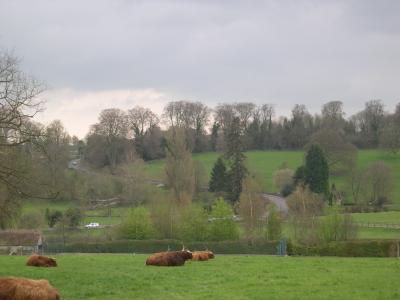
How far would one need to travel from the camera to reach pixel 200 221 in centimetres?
6606

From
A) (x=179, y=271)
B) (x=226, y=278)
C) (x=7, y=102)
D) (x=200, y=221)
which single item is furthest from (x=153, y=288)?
(x=200, y=221)

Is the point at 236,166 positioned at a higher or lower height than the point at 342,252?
higher

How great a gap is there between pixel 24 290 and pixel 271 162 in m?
120

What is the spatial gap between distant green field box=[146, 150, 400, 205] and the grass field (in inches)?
3270

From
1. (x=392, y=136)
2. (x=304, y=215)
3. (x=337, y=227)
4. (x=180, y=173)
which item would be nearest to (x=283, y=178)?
(x=180, y=173)

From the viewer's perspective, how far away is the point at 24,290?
563 inches

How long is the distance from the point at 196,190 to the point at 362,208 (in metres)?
27.9

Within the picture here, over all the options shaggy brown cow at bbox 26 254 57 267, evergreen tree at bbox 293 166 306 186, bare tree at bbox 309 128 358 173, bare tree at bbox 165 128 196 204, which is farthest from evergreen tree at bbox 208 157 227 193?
shaggy brown cow at bbox 26 254 57 267

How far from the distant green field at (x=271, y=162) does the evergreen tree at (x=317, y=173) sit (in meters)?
11.1

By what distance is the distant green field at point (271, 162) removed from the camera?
368 ft

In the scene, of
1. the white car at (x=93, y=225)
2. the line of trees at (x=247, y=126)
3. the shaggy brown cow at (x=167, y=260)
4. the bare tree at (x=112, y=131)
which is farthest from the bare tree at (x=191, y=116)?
the shaggy brown cow at (x=167, y=260)

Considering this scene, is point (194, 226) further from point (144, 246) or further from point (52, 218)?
point (52, 218)

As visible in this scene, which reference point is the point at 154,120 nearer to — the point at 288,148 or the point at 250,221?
the point at 288,148

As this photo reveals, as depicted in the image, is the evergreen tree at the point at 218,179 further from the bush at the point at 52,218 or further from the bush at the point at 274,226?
the bush at the point at 274,226
